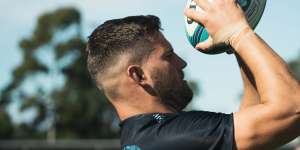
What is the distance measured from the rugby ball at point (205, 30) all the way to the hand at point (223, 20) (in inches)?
2.8

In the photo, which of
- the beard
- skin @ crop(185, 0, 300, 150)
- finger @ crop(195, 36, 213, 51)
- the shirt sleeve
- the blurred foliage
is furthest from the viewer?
the blurred foliage

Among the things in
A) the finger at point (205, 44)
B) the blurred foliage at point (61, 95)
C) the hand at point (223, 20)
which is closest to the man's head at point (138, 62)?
the finger at point (205, 44)

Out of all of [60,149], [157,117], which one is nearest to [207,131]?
[157,117]

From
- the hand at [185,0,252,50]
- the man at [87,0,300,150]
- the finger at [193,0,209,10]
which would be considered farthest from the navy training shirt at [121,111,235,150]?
the finger at [193,0,209,10]

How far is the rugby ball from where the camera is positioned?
3368 millimetres

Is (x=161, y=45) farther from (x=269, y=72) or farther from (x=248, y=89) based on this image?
(x=269, y=72)

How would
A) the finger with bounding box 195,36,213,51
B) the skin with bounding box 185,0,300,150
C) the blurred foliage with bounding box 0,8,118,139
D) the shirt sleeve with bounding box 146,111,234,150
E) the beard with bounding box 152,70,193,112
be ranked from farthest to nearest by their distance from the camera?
the blurred foliage with bounding box 0,8,118,139 < the beard with bounding box 152,70,193,112 < the finger with bounding box 195,36,213,51 < the shirt sleeve with bounding box 146,111,234,150 < the skin with bounding box 185,0,300,150

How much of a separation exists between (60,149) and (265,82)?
68.5ft

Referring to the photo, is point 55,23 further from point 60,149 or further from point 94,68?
point 94,68

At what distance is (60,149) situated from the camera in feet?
76.9

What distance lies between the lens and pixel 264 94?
3023 mm

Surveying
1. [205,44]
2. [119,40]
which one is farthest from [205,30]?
[119,40]

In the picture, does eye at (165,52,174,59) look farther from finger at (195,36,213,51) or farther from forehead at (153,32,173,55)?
finger at (195,36,213,51)

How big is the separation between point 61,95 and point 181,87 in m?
44.8
